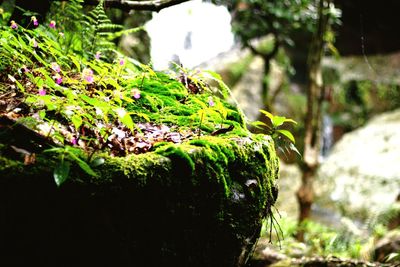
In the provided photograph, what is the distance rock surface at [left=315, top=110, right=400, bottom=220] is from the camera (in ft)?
27.5

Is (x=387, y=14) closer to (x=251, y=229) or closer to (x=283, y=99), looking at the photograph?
(x=283, y=99)

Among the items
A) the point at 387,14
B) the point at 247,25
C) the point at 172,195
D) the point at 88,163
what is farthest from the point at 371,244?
the point at 387,14

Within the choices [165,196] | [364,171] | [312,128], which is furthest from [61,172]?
[364,171]

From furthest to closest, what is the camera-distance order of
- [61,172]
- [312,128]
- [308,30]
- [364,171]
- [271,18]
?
[364,171], [271,18], [308,30], [312,128], [61,172]

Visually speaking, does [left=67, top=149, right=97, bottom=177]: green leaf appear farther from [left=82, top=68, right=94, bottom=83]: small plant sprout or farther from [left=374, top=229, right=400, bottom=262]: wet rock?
[left=374, top=229, right=400, bottom=262]: wet rock

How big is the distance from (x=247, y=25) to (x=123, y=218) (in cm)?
754

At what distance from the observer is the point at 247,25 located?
8.15m

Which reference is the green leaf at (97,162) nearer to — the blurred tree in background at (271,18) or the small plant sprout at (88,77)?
the small plant sprout at (88,77)

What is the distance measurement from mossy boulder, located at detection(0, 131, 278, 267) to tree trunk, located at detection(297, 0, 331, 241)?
3.61 metres

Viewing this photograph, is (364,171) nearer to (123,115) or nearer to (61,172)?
(123,115)

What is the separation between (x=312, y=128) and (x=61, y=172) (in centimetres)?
518

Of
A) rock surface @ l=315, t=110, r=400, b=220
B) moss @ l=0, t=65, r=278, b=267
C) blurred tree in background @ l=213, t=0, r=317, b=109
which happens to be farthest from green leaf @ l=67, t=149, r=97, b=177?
rock surface @ l=315, t=110, r=400, b=220

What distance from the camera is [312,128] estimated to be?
19.0 feet

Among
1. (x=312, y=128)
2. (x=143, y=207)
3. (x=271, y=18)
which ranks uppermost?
(x=271, y=18)
